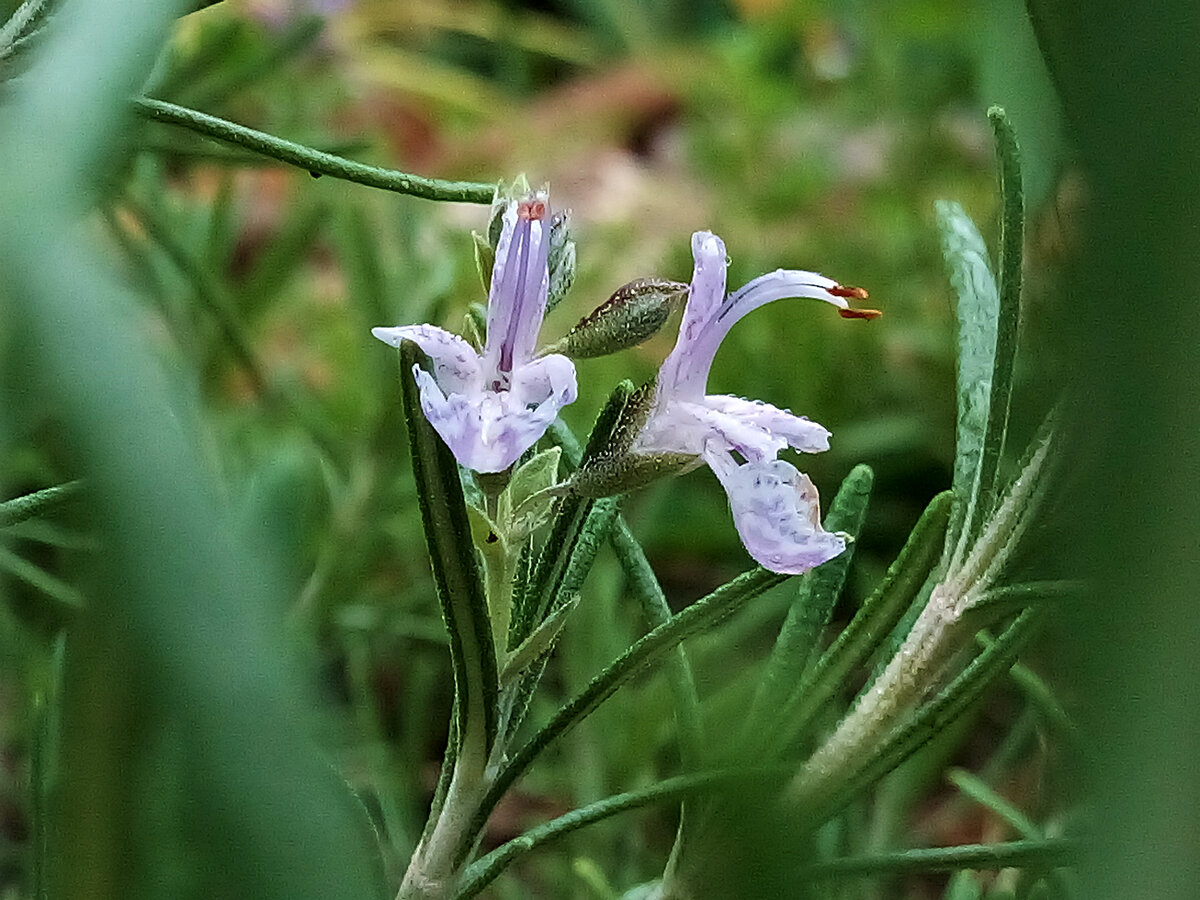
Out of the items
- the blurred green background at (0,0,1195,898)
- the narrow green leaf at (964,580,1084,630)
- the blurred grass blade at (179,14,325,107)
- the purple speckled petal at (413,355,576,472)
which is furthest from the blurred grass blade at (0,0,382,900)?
the blurred grass blade at (179,14,325,107)

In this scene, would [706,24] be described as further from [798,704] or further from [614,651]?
[798,704]

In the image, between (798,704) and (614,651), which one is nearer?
(798,704)

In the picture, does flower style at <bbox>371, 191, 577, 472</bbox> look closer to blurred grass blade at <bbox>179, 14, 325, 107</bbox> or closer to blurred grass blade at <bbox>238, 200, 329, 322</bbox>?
blurred grass blade at <bbox>179, 14, 325, 107</bbox>

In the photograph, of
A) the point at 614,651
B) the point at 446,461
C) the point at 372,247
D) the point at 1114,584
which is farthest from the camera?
the point at 372,247

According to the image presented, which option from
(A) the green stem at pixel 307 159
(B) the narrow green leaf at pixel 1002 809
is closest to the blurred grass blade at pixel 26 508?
(A) the green stem at pixel 307 159

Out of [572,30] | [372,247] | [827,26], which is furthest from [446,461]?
[572,30]

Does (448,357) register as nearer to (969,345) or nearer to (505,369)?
(505,369)

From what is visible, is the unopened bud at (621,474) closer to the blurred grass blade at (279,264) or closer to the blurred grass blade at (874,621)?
the blurred grass blade at (874,621)

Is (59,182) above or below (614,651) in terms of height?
above

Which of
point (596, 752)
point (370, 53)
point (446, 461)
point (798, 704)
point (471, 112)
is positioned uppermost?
point (370, 53)
